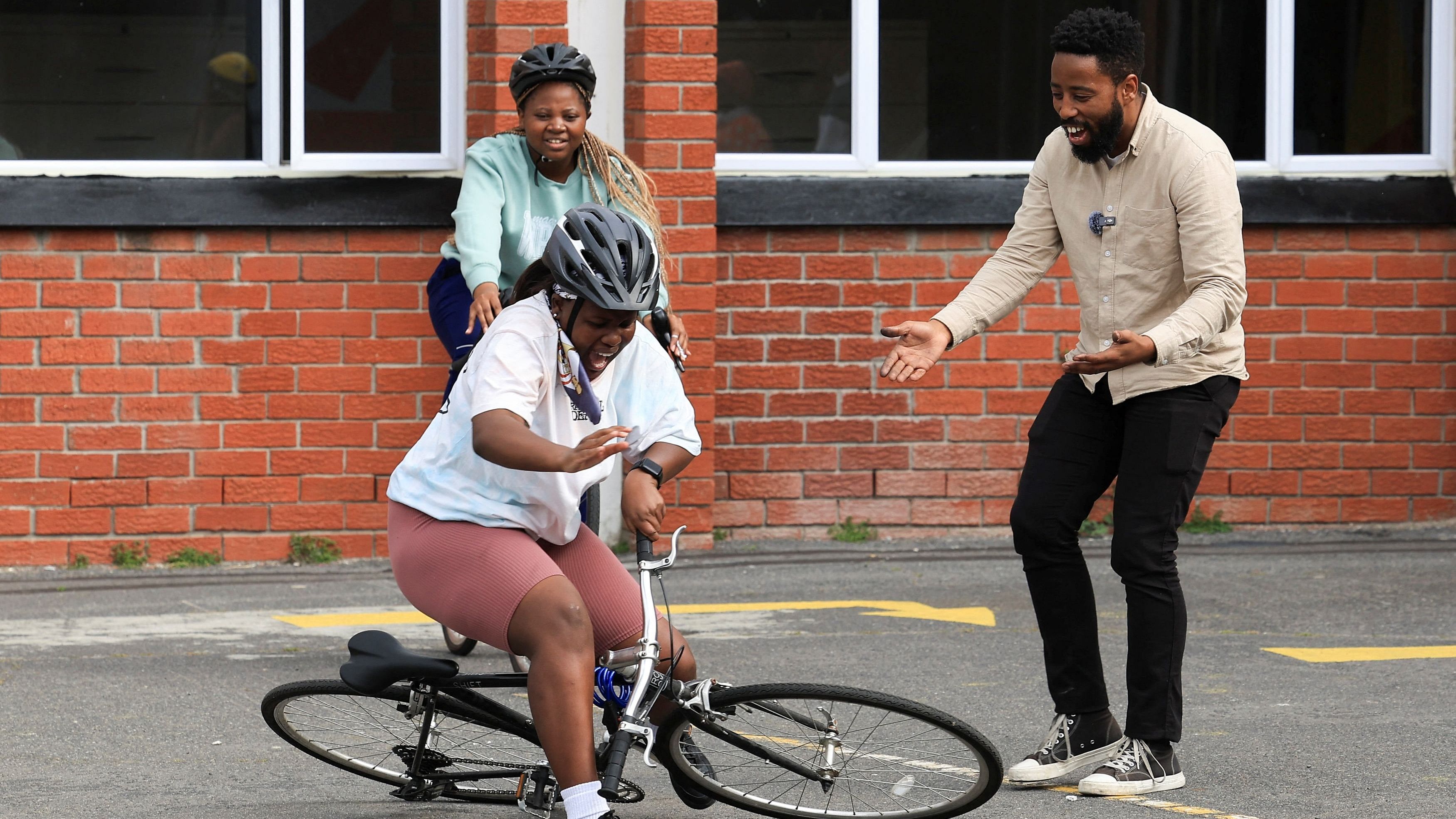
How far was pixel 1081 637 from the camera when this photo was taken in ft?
16.5

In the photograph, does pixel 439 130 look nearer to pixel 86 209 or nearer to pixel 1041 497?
pixel 86 209

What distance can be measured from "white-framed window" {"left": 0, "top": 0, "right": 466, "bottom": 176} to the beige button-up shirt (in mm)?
3947

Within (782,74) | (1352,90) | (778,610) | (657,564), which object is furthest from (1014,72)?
(657,564)

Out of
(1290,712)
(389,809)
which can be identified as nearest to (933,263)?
(1290,712)

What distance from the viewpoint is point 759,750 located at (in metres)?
4.32

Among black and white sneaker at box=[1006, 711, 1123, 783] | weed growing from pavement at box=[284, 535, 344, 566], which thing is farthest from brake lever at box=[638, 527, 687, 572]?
weed growing from pavement at box=[284, 535, 344, 566]

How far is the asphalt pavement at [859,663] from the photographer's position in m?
4.92

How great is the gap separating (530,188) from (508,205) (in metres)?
0.10

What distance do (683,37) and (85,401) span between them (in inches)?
118

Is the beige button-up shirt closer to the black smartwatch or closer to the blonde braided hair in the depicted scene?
the black smartwatch

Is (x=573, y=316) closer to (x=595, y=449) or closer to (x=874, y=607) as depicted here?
(x=595, y=449)

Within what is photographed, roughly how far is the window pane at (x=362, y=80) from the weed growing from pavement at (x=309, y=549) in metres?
1.70

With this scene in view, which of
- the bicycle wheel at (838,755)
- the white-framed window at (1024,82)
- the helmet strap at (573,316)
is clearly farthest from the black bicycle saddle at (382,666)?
the white-framed window at (1024,82)

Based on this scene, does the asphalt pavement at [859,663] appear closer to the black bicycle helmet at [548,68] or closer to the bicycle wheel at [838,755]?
the bicycle wheel at [838,755]
